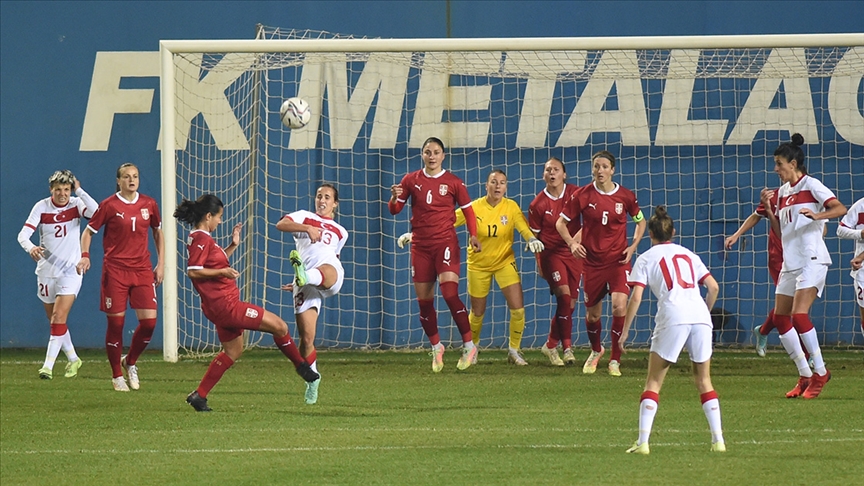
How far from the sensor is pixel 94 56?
13656 millimetres

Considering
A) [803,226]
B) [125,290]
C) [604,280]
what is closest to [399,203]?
[604,280]

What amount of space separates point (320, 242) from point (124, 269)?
1.87 m

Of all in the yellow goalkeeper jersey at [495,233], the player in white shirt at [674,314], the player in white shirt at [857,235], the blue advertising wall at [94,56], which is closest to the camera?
the player in white shirt at [674,314]

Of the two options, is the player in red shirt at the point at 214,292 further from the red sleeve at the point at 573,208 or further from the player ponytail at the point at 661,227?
the red sleeve at the point at 573,208

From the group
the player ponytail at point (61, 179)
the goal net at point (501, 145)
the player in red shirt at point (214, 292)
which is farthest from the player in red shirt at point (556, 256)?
the player ponytail at point (61, 179)

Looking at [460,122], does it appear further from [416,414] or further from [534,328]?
[416,414]

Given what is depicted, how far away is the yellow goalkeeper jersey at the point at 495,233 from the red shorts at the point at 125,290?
10.2ft

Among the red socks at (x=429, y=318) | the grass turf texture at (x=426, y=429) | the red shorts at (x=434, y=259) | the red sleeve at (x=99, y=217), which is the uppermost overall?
the red sleeve at (x=99, y=217)

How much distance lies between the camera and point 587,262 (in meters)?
10.5

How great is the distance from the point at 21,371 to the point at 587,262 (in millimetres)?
5704

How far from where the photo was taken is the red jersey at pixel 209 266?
315 inches

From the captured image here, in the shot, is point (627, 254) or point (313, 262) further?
point (627, 254)

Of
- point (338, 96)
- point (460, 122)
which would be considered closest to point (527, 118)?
point (460, 122)

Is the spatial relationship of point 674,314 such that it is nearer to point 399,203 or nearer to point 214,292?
point 214,292
